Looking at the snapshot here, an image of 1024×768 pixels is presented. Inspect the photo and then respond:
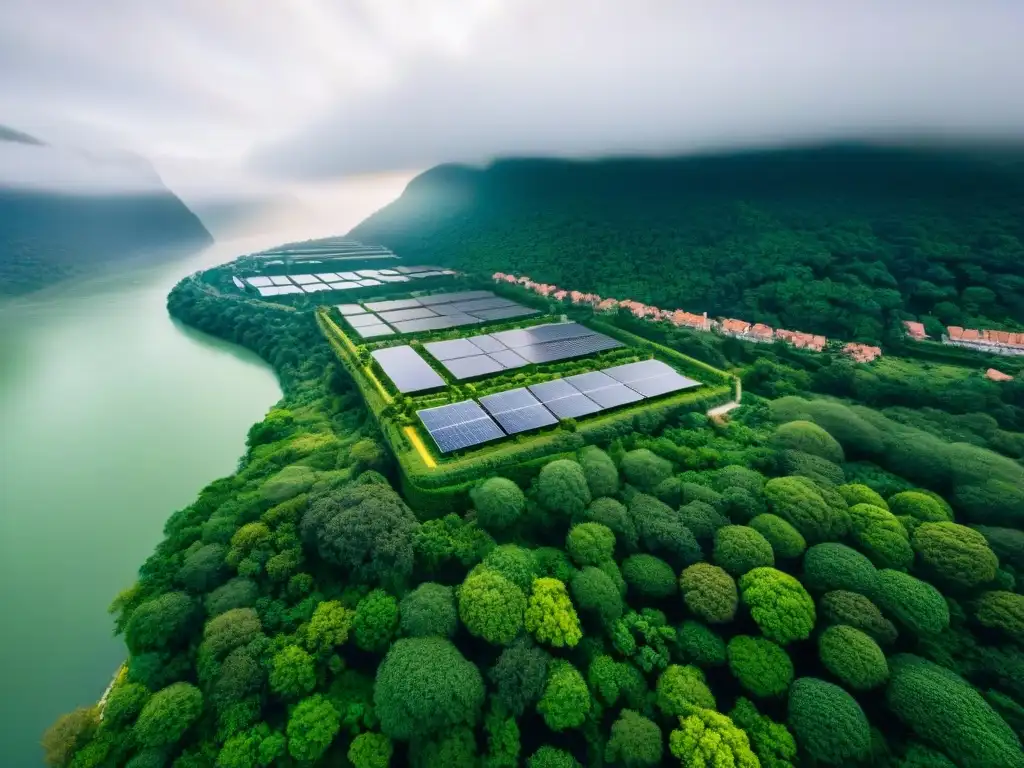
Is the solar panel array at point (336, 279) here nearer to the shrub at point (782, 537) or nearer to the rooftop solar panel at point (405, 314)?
the rooftop solar panel at point (405, 314)

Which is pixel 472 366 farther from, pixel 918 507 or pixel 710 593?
pixel 918 507

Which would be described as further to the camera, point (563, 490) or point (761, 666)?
point (563, 490)

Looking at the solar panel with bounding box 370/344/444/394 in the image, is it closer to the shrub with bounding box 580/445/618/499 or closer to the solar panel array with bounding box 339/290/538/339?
the solar panel array with bounding box 339/290/538/339

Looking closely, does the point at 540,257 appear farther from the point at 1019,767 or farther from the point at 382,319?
the point at 1019,767

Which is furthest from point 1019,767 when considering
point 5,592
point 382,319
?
point 382,319

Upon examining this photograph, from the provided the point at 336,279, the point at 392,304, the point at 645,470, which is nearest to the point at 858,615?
the point at 645,470

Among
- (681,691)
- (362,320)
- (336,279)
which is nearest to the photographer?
(681,691)
